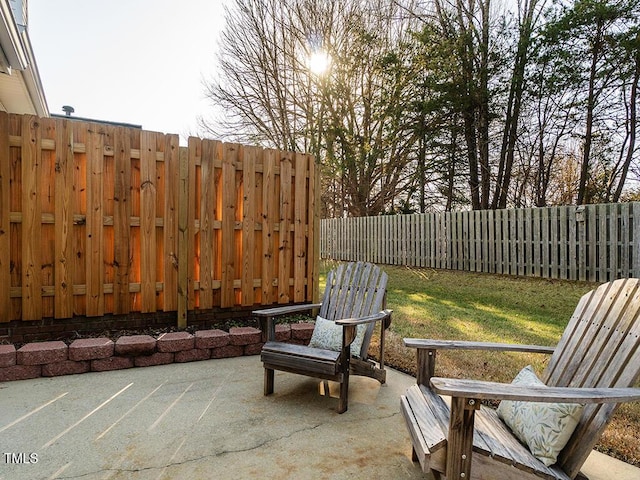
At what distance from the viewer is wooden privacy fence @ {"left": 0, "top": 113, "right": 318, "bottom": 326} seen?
10.9 ft

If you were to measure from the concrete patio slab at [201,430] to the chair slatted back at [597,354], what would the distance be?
58cm

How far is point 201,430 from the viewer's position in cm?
223

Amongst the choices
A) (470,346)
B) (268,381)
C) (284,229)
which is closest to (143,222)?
(284,229)

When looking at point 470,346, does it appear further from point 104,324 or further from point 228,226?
point 104,324

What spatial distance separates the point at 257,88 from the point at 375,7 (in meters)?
4.19

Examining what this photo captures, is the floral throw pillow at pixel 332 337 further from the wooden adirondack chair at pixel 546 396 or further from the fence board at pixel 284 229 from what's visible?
the fence board at pixel 284 229

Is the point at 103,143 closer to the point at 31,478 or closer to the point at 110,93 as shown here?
the point at 31,478

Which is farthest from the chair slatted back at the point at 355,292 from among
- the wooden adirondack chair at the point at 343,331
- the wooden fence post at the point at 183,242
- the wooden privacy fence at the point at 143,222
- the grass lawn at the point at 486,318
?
the wooden fence post at the point at 183,242

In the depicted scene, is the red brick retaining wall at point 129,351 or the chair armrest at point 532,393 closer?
the chair armrest at point 532,393

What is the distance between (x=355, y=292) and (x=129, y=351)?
2.04 m

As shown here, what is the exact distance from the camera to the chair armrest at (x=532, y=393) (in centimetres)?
132

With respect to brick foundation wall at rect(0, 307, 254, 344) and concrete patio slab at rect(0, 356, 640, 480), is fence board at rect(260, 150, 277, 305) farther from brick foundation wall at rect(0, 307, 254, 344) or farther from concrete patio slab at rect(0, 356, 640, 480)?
concrete patio slab at rect(0, 356, 640, 480)

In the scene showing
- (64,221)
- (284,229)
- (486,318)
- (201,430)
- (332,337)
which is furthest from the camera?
(486,318)

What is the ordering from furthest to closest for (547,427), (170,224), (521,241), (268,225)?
(521,241), (268,225), (170,224), (547,427)
